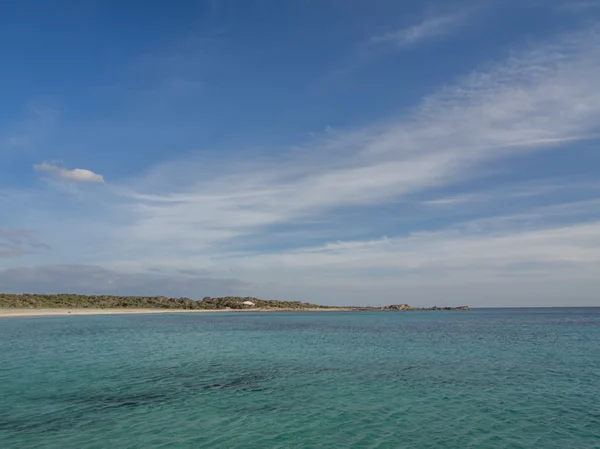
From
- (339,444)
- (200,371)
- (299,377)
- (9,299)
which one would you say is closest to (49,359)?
(200,371)

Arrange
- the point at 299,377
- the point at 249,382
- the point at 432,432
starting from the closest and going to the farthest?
the point at 432,432 → the point at 249,382 → the point at 299,377

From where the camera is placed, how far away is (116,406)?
22.2 metres

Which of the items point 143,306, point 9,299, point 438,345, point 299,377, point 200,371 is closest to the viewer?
point 299,377

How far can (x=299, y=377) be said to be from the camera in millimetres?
30750

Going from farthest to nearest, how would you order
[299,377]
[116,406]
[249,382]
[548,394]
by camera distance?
1. [299,377]
2. [249,382]
3. [548,394]
4. [116,406]

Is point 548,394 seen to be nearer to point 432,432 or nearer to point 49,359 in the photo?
point 432,432

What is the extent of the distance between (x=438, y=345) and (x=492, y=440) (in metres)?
36.4

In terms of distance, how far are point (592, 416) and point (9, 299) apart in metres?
176

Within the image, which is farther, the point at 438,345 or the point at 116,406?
the point at 438,345

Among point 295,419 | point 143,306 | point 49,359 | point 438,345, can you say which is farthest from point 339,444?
point 143,306

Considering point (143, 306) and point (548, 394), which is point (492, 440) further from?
point (143, 306)

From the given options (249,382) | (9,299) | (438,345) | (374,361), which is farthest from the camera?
(9,299)

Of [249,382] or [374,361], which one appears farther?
[374,361]

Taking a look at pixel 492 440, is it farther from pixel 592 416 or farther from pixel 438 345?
pixel 438 345
